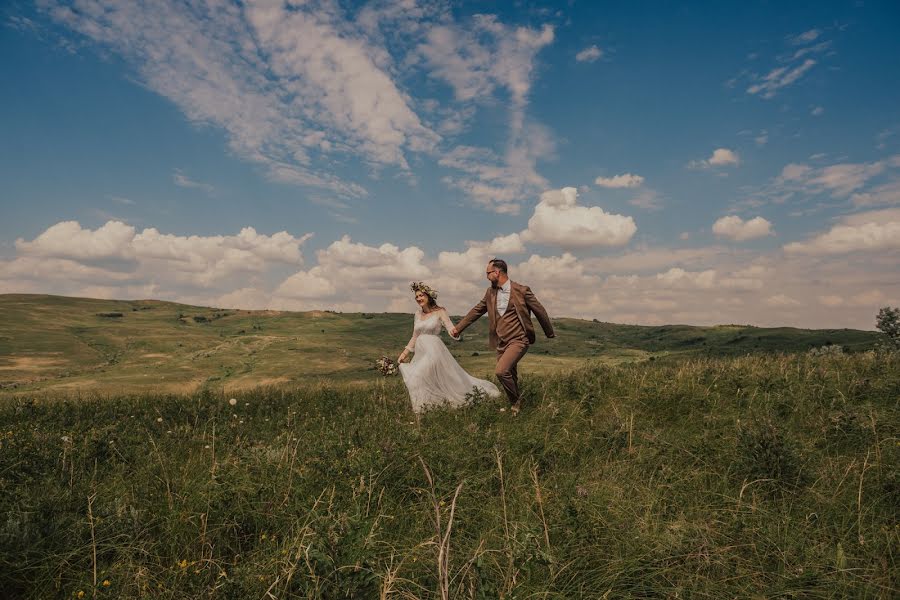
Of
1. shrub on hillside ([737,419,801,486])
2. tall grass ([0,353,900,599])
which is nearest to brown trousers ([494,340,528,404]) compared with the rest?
tall grass ([0,353,900,599])

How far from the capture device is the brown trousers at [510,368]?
9.38 metres

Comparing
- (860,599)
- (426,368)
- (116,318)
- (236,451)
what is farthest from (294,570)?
(116,318)

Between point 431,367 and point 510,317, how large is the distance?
227cm

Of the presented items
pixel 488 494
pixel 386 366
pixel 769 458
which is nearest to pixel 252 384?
pixel 386 366

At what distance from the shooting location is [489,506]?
4281mm

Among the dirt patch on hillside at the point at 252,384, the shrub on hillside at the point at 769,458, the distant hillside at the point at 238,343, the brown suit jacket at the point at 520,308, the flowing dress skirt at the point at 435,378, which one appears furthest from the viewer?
the distant hillside at the point at 238,343

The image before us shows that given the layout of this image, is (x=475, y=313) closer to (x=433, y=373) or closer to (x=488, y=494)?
(x=433, y=373)

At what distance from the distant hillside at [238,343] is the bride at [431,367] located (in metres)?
Answer: 31.5

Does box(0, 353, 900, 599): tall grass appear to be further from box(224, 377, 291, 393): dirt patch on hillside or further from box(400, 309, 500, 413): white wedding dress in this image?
box(224, 377, 291, 393): dirt patch on hillside

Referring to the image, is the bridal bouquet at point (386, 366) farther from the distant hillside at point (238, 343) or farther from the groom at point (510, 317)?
the distant hillside at point (238, 343)

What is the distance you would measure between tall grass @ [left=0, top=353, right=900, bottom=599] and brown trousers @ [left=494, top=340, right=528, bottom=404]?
3.55 feet

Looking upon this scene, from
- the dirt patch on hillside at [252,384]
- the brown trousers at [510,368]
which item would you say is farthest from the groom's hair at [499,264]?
the dirt patch on hillside at [252,384]

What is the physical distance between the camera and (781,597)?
3.03m

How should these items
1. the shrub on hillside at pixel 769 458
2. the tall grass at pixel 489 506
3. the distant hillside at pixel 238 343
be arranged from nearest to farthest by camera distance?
the tall grass at pixel 489 506
the shrub on hillside at pixel 769 458
the distant hillside at pixel 238 343
